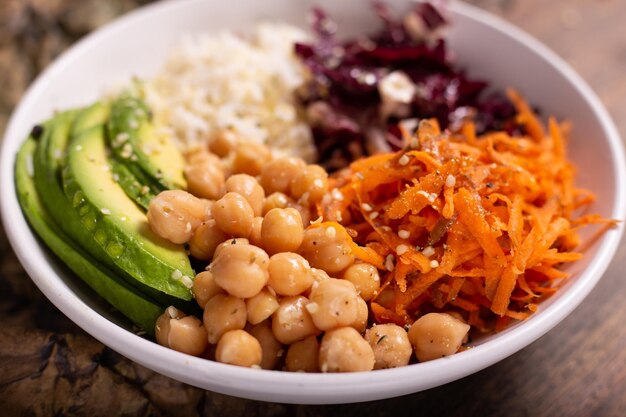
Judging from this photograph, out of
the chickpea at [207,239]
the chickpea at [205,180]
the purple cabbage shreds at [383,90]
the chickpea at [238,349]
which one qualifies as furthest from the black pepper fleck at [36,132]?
the chickpea at [238,349]

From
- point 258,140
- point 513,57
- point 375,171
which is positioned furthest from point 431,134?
point 513,57

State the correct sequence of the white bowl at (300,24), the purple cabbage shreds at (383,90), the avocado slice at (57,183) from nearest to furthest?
1. the white bowl at (300,24)
2. the avocado slice at (57,183)
3. the purple cabbage shreds at (383,90)

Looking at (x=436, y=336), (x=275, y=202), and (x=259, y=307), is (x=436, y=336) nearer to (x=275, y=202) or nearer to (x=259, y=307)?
(x=259, y=307)

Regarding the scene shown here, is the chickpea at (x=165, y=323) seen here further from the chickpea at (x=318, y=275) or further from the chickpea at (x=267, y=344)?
the chickpea at (x=318, y=275)

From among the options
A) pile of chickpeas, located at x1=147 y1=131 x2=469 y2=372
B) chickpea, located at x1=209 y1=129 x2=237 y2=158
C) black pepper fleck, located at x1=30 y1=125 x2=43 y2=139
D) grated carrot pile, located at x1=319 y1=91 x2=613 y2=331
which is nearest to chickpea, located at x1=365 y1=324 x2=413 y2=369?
pile of chickpeas, located at x1=147 y1=131 x2=469 y2=372

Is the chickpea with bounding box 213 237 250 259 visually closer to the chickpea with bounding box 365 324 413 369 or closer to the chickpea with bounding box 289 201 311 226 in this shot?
the chickpea with bounding box 289 201 311 226

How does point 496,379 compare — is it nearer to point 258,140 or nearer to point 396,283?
point 396,283

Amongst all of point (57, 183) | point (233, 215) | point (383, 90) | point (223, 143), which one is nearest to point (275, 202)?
point (233, 215)
